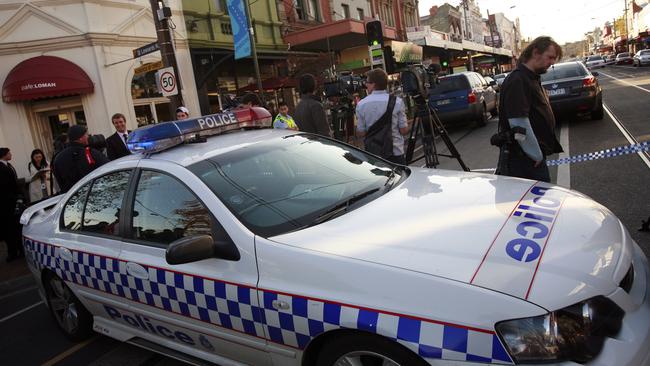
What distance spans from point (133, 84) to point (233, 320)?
39.4ft

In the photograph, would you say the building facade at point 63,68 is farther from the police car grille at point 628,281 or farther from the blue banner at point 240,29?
the police car grille at point 628,281

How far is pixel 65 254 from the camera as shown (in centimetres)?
363

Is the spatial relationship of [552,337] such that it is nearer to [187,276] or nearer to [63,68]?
[187,276]

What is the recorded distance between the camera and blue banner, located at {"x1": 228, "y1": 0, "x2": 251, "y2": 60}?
13.1 metres

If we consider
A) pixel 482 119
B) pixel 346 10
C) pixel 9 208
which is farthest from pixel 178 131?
pixel 346 10

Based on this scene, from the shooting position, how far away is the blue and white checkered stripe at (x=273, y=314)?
184cm

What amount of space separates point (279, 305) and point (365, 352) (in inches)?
17.8

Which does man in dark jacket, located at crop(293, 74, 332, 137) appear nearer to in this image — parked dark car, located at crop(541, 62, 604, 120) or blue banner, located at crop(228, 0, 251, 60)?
parked dark car, located at crop(541, 62, 604, 120)

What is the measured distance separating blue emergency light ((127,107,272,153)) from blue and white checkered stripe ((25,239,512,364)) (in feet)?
2.52

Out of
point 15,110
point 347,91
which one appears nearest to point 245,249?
point 347,91

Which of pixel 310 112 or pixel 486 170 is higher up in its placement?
pixel 310 112

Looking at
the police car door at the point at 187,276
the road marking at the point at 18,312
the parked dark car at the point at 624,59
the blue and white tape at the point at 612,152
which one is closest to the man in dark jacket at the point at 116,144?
the road marking at the point at 18,312

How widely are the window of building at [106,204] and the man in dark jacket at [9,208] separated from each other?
15.4 feet

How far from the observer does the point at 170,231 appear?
2.87 m
